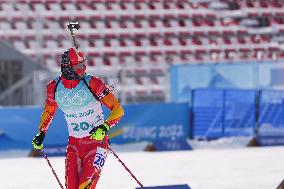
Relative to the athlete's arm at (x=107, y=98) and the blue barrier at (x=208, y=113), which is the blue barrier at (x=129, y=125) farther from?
the athlete's arm at (x=107, y=98)

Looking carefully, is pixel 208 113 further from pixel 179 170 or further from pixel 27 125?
pixel 179 170

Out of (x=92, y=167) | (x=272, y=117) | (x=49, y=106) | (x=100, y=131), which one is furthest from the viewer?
(x=272, y=117)

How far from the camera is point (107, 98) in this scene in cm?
699

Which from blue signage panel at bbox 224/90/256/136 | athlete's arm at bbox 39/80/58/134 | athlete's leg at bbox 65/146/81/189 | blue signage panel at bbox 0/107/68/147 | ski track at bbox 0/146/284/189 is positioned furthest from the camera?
blue signage panel at bbox 224/90/256/136

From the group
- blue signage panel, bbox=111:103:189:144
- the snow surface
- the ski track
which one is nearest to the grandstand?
blue signage panel, bbox=111:103:189:144

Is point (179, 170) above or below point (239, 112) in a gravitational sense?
below

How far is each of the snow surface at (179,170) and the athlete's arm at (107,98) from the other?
4.50 meters

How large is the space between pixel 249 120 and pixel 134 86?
1634 centimetres

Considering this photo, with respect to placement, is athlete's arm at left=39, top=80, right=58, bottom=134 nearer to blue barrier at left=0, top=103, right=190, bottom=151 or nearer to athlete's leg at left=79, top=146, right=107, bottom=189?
athlete's leg at left=79, top=146, right=107, bottom=189

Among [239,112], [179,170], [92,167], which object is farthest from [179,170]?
[239,112]

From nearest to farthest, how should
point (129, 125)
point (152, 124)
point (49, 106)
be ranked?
1. point (49, 106)
2. point (129, 125)
3. point (152, 124)

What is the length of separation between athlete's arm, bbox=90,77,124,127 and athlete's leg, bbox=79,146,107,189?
348mm

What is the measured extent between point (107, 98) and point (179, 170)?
24.4 ft

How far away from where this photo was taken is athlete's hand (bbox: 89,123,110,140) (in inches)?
268
